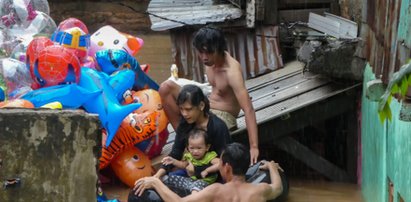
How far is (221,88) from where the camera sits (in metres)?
6.96

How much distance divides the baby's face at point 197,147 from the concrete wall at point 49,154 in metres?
1.51

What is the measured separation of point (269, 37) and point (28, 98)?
3.78m

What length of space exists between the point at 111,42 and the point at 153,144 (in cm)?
A: 130

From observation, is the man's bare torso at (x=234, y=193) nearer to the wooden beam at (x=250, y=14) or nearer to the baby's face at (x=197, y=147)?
the baby's face at (x=197, y=147)

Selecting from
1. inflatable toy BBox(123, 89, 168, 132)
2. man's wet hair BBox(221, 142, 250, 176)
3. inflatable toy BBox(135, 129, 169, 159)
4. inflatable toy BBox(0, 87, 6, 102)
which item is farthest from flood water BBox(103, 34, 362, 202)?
man's wet hair BBox(221, 142, 250, 176)

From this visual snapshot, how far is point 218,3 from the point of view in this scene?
10.7 metres

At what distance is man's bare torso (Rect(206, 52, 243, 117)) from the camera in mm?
6832

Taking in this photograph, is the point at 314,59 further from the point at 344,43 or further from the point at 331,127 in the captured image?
the point at 331,127

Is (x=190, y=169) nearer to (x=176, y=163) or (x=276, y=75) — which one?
(x=176, y=163)

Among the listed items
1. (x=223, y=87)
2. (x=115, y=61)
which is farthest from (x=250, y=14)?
(x=223, y=87)

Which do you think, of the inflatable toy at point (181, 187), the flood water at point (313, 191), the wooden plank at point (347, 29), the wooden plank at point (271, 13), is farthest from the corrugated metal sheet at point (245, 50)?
the inflatable toy at point (181, 187)

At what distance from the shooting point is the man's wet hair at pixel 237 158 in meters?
5.30

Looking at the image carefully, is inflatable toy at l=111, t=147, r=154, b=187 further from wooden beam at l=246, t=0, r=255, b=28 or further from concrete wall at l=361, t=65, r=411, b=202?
wooden beam at l=246, t=0, r=255, b=28

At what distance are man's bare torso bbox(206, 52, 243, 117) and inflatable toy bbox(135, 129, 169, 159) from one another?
0.63 meters
